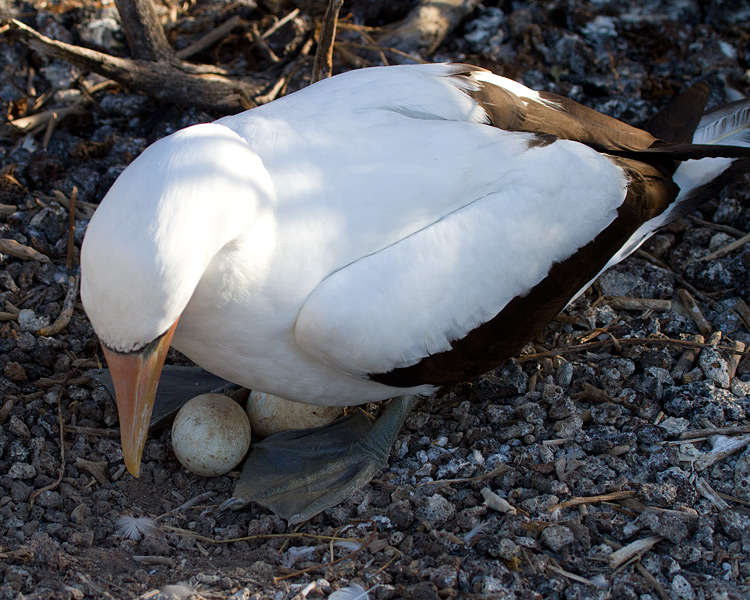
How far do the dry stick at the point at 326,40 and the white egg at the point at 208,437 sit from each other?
2.10 metres

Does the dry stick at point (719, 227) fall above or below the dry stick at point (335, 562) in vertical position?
above

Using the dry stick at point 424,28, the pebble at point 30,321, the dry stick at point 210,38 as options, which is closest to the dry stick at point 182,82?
the dry stick at point 210,38

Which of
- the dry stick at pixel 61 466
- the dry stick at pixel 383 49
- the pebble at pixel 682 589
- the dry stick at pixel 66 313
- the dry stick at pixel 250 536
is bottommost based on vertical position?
the dry stick at pixel 61 466

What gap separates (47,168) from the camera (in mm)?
4816

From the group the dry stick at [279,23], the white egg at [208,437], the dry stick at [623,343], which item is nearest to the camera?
the white egg at [208,437]

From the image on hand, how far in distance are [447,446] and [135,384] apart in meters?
1.50

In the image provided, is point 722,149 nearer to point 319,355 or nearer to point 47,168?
point 319,355

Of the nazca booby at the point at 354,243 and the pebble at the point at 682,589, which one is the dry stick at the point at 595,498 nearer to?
the pebble at the point at 682,589

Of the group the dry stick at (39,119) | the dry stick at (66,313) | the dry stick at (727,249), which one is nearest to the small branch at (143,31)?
the dry stick at (39,119)

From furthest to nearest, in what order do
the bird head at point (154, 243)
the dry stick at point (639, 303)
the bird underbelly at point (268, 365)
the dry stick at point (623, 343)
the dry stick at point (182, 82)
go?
1. the dry stick at point (182, 82)
2. the dry stick at point (639, 303)
3. the dry stick at point (623, 343)
4. the bird underbelly at point (268, 365)
5. the bird head at point (154, 243)

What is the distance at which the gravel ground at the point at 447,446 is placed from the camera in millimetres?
2906

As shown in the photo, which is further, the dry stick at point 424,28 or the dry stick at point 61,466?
the dry stick at point 424,28

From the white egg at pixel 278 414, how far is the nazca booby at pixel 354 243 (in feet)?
0.35

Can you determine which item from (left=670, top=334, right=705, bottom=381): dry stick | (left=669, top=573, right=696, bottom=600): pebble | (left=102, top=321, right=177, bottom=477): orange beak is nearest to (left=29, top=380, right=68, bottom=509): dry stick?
(left=102, top=321, right=177, bottom=477): orange beak
